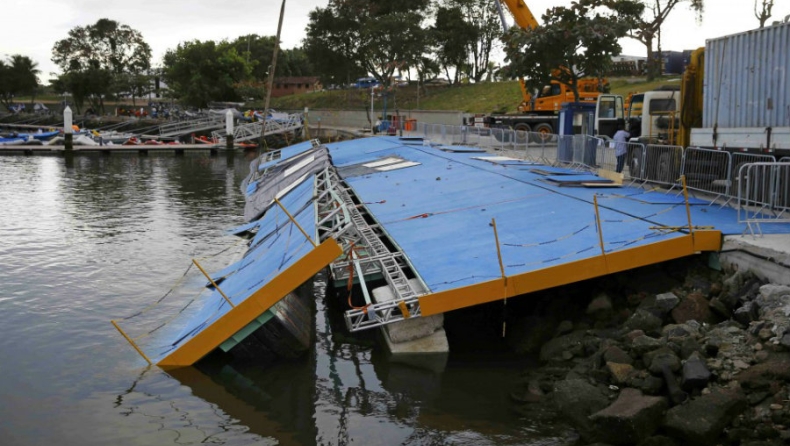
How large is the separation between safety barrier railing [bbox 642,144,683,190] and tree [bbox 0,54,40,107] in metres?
118

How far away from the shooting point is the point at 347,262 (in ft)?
43.8

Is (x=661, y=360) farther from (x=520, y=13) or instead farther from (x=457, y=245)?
(x=520, y=13)

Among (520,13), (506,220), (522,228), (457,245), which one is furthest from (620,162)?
(520,13)

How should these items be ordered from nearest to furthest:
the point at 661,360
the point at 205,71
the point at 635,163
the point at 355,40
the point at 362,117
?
the point at 661,360 → the point at 635,163 → the point at 362,117 → the point at 355,40 → the point at 205,71

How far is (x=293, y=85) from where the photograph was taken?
4877 inches

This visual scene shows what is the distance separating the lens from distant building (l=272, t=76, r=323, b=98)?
397 ft

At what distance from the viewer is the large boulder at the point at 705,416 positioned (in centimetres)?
782

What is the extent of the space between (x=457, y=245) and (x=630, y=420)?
20.0ft

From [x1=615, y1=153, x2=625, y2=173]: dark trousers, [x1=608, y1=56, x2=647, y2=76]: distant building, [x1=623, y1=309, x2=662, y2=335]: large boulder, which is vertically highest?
[x1=608, y1=56, x2=647, y2=76]: distant building

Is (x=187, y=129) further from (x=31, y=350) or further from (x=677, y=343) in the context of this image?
(x=677, y=343)

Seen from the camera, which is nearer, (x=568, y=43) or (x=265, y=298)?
(x=265, y=298)

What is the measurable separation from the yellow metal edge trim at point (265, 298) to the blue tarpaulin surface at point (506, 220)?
177 cm

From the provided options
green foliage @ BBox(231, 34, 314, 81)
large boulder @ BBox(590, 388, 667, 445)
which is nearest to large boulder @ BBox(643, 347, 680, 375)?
large boulder @ BBox(590, 388, 667, 445)

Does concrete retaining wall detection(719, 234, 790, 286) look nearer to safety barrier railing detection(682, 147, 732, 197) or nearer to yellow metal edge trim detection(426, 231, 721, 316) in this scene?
yellow metal edge trim detection(426, 231, 721, 316)
